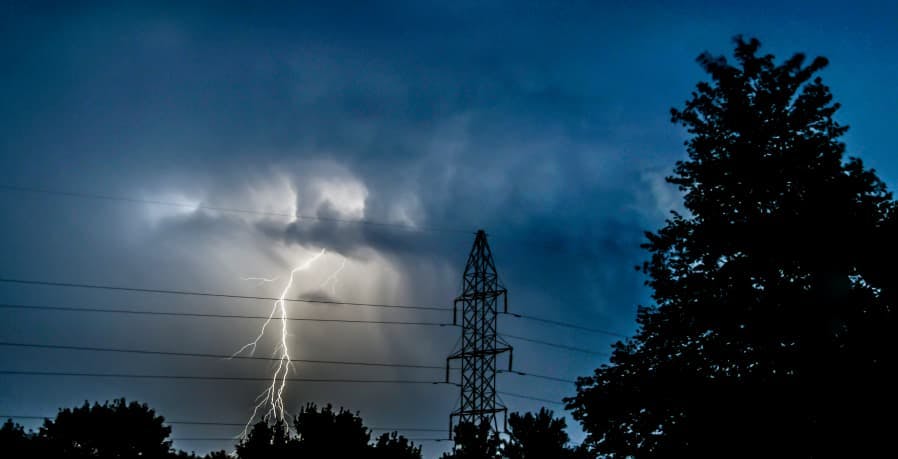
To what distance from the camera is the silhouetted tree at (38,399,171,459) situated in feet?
91.5

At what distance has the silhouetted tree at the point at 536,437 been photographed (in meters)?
24.4

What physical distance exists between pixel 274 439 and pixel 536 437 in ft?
35.7

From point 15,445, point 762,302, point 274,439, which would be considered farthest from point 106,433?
point 762,302

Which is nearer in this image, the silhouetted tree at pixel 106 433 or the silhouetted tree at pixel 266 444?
the silhouetted tree at pixel 266 444

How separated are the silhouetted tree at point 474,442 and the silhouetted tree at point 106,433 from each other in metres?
15.3

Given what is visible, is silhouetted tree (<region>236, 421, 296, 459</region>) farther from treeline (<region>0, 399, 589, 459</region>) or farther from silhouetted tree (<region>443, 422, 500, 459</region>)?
silhouetted tree (<region>443, 422, 500, 459</region>)

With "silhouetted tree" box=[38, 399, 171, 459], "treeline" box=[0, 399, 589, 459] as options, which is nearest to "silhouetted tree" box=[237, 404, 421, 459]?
"treeline" box=[0, 399, 589, 459]

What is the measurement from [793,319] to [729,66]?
7.02m

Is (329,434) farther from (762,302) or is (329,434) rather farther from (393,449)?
(762,302)

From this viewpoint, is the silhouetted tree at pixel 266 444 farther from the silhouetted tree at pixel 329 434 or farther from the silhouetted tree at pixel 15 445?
the silhouetted tree at pixel 15 445

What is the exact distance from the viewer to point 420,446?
27984 mm

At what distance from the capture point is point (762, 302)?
13844 millimetres

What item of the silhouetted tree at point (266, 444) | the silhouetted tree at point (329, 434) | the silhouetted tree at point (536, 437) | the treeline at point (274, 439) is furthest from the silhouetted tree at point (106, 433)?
the silhouetted tree at point (536, 437)

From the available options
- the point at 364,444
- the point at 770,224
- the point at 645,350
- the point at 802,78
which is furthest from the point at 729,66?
the point at 364,444
